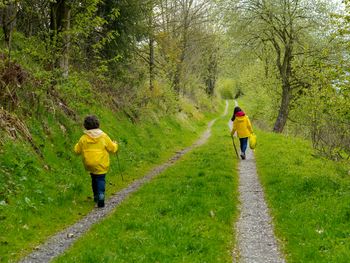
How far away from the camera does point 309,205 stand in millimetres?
10883

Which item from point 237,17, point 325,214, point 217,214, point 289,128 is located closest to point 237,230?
point 217,214

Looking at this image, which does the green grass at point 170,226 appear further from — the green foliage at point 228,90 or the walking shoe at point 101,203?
the green foliage at point 228,90

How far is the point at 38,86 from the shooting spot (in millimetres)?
14625

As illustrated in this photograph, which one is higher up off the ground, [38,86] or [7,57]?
[7,57]

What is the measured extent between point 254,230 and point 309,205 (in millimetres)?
1970

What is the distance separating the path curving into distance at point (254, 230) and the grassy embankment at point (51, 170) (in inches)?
170

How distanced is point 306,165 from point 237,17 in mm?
14743

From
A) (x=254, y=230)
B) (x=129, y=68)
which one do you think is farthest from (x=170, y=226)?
(x=129, y=68)

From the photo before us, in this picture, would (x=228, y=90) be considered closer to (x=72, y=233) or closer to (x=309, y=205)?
(x=309, y=205)

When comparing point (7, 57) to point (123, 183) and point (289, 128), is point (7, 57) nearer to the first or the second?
point (123, 183)

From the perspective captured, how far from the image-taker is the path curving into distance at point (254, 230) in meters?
8.27

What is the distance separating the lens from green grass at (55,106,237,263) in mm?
7895

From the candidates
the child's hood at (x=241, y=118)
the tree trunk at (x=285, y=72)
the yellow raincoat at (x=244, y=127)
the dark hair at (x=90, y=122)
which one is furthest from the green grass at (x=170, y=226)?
the tree trunk at (x=285, y=72)

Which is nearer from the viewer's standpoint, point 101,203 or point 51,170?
point 101,203
